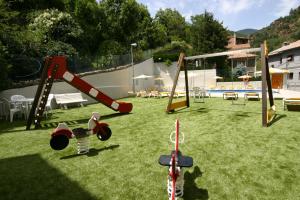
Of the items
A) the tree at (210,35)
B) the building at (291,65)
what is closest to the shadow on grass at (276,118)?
the building at (291,65)

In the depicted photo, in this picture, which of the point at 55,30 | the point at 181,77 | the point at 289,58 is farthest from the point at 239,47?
the point at 55,30

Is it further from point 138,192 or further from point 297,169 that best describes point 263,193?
point 138,192

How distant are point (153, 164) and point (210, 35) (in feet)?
124

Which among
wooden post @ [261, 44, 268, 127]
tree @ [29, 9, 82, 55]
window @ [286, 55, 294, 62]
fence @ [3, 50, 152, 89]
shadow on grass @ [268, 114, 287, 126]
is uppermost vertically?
tree @ [29, 9, 82, 55]

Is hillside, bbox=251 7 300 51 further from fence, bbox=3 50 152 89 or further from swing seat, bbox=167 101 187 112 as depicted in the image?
swing seat, bbox=167 101 187 112

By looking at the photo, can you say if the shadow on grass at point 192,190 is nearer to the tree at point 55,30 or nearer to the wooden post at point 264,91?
the wooden post at point 264,91

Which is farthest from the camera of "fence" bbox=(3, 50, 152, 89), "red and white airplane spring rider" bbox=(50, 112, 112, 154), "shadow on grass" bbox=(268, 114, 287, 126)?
"fence" bbox=(3, 50, 152, 89)

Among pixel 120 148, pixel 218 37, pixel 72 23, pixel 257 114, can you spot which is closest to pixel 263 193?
pixel 120 148

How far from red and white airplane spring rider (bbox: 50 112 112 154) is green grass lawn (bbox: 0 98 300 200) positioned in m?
0.35

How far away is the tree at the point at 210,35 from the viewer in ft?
129

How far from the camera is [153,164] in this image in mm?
5617

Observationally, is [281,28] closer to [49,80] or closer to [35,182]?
[49,80]

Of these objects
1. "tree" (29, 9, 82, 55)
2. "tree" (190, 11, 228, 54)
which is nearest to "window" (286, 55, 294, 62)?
"tree" (190, 11, 228, 54)

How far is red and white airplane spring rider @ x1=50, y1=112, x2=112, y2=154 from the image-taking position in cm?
600
